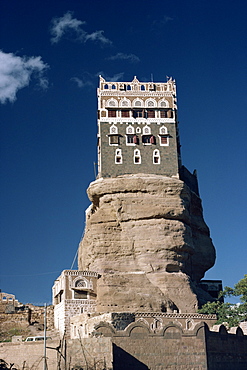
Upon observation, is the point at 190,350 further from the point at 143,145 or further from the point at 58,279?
the point at 143,145

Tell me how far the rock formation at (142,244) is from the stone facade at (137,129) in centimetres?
208

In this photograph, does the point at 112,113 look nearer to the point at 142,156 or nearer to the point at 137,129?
the point at 137,129

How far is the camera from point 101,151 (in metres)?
61.9

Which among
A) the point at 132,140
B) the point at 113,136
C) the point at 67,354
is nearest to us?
the point at 67,354

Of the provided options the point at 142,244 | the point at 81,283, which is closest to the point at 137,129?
the point at 142,244

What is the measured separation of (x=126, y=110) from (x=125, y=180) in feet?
32.1

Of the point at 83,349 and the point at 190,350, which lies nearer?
the point at 83,349

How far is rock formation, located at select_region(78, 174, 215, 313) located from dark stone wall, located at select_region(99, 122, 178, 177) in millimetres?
1341

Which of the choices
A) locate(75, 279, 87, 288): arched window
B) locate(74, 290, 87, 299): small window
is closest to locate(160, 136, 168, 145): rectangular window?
locate(75, 279, 87, 288): arched window

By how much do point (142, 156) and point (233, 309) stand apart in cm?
1978

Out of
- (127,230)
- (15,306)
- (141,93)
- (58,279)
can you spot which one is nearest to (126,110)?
(141,93)

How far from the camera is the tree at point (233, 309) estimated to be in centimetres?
5103

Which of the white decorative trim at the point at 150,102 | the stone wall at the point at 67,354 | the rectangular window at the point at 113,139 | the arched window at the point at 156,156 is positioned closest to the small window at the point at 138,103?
the white decorative trim at the point at 150,102

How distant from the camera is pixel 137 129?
6388cm
